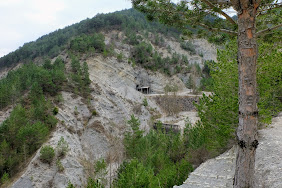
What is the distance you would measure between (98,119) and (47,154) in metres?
10.2

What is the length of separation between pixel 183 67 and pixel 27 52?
4536cm

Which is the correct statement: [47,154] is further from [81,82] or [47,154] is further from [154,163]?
[81,82]

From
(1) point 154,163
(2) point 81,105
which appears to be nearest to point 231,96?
(1) point 154,163

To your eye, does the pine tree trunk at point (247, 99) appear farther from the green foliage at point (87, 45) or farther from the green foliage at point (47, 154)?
the green foliage at point (87, 45)

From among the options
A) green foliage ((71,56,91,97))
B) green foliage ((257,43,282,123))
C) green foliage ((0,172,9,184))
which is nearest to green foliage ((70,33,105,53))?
green foliage ((71,56,91,97))

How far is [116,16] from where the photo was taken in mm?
59375

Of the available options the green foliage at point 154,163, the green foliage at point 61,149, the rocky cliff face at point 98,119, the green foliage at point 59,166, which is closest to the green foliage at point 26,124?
the rocky cliff face at point 98,119

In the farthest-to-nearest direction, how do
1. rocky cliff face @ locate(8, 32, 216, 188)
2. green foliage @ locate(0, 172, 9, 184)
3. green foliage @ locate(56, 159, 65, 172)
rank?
green foliage @ locate(56, 159, 65, 172) → rocky cliff face @ locate(8, 32, 216, 188) → green foliage @ locate(0, 172, 9, 184)

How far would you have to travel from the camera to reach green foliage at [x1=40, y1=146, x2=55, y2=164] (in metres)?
17.4

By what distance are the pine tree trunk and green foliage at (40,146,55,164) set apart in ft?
56.2

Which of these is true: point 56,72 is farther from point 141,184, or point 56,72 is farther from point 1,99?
point 141,184

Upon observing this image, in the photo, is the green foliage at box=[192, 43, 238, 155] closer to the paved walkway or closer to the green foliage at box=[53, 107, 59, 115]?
the paved walkway

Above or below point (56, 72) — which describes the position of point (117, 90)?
below

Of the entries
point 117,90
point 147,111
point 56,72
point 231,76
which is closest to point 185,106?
point 147,111
